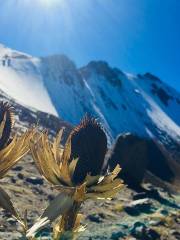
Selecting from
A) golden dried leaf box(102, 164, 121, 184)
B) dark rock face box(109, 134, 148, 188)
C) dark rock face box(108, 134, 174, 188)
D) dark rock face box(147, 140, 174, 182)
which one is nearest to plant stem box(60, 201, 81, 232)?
golden dried leaf box(102, 164, 121, 184)

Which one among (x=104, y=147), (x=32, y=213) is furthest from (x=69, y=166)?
(x=32, y=213)

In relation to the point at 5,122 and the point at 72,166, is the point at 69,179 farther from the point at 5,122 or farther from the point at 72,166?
the point at 5,122

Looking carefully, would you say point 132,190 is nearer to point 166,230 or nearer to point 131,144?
point 131,144

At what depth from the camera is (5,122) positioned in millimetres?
4438

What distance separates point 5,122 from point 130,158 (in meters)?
41.7

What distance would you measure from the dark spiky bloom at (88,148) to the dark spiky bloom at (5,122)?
18.0 inches

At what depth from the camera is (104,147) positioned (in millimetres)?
4602

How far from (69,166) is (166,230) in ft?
72.0

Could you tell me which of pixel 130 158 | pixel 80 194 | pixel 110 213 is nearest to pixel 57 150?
pixel 80 194

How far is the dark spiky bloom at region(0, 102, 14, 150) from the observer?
4.03 metres

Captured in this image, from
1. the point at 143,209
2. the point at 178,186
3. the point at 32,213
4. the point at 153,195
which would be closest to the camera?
the point at 32,213

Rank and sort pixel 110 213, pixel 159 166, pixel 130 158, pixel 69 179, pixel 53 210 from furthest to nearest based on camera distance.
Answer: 1. pixel 159 166
2. pixel 130 158
3. pixel 110 213
4. pixel 69 179
5. pixel 53 210

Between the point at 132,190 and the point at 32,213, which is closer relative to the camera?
the point at 32,213

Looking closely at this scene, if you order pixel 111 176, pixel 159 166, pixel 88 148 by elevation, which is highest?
pixel 159 166
